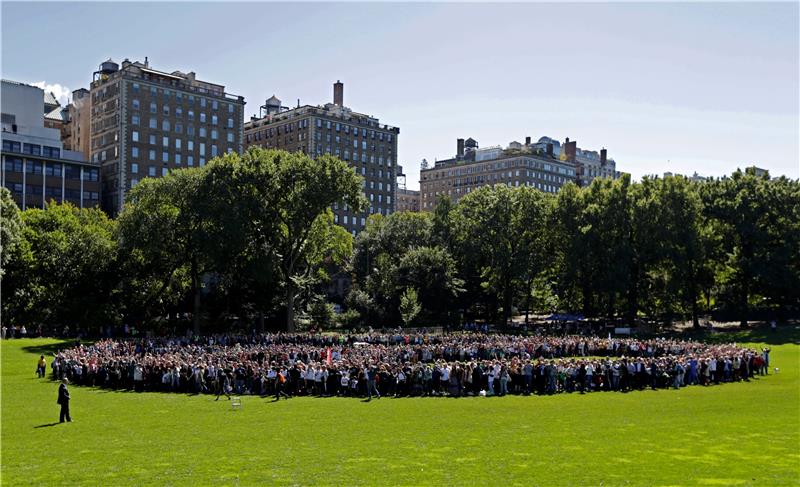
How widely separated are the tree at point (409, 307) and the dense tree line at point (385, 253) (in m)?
0.19

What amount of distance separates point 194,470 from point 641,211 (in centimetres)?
6662

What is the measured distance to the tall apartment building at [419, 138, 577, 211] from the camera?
17712cm

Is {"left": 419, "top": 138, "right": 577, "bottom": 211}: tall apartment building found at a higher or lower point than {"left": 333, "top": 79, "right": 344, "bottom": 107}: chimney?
lower

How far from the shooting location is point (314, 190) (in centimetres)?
7200

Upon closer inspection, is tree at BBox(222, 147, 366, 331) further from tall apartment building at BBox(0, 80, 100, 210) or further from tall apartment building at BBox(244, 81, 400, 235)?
tall apartment building at BBox(244, 81, 400, 235)

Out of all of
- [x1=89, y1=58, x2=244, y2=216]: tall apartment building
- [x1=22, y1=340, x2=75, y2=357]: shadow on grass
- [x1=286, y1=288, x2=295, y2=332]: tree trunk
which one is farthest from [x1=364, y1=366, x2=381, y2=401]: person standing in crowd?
[x1=89, y1=58, x2=244, y2=216]: tall apartment building

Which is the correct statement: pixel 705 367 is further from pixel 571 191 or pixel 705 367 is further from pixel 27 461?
pixel 571 191

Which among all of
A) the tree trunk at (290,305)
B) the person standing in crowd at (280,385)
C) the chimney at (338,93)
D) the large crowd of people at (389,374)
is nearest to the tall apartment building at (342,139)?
the chimney at (338,93)

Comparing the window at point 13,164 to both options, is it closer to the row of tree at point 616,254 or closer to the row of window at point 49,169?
the row of window at point 49,169

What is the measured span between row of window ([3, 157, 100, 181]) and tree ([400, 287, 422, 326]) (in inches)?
2480

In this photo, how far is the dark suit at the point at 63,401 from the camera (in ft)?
80.7

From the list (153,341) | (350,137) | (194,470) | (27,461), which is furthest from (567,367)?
(350,137)

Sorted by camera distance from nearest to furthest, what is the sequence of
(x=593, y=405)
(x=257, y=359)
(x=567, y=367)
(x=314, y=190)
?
(x=593, y=405)
(x=567, y=367)
(x=257, y=359)
(x=314, y=190)

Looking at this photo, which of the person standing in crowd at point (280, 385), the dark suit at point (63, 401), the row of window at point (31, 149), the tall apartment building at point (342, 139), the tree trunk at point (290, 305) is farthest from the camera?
the tall apartment building at point (342, 139)
